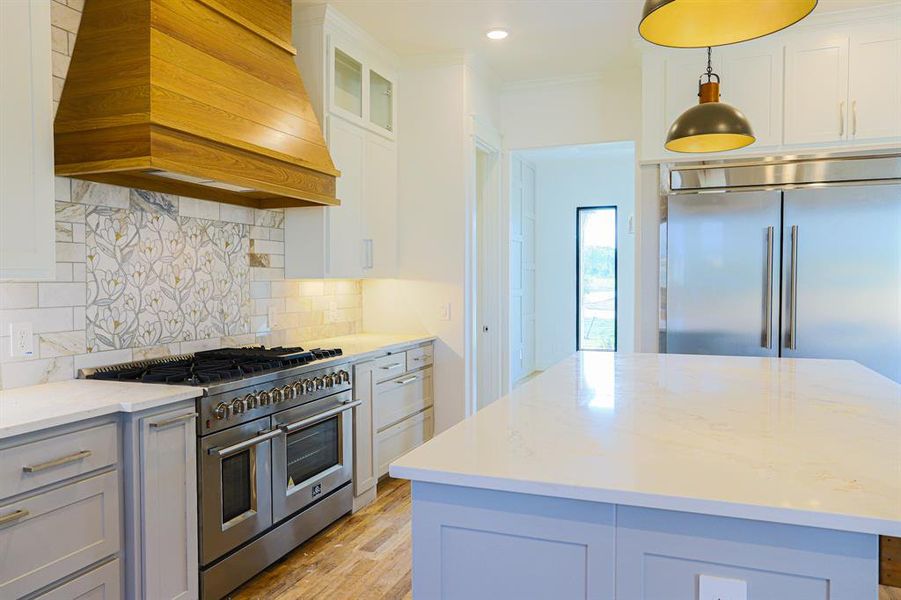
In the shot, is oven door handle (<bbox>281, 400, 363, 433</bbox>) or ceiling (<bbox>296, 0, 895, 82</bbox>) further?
ceiling (<bbox>296, 0, 895, 82</bbox>)

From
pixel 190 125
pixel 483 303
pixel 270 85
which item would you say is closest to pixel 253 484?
pixel 190 125

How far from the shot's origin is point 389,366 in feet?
12.4

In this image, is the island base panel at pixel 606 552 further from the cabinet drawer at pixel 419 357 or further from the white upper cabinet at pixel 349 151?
the cabinet drawer at pixel 419 357

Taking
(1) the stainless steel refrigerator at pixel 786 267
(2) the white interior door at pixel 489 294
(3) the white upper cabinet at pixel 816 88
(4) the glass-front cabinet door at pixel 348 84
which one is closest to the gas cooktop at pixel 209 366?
(4) the glass-front cabinet door at pixel 348 84

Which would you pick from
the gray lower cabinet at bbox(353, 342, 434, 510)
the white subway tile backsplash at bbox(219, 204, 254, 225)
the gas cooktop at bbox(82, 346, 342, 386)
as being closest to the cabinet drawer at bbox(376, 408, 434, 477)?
the gray lower cabinet at bbox(353, 342, 434, 510)

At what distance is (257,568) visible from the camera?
2.63 m

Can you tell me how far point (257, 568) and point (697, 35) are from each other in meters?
2.57

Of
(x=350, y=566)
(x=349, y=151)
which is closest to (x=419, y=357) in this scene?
(x=349, y=151)

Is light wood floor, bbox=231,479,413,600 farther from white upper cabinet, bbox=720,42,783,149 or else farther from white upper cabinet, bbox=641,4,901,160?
white upper cabinet, bbox=720,42,783,149

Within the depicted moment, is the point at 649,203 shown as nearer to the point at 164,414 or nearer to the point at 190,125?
the point at 190,125

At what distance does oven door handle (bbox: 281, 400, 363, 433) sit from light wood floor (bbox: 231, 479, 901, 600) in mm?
608

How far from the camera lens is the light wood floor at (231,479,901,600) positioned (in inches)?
99.7

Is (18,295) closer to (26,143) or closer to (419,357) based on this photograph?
(26,143)

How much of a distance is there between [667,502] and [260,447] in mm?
1954
